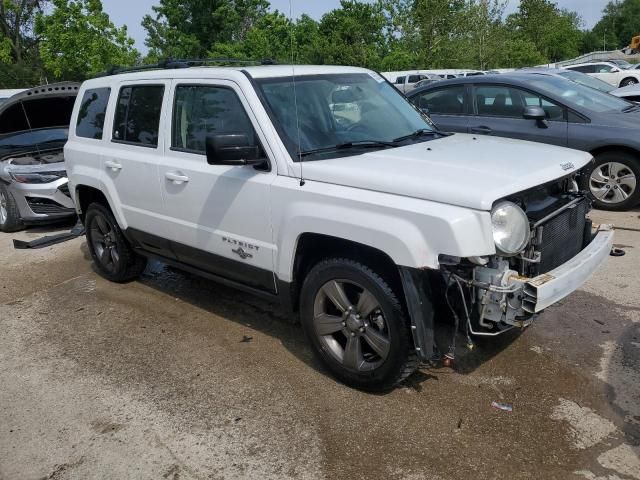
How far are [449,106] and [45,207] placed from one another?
18.6 feet

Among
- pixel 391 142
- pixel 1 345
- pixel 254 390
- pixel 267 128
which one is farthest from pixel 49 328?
pixel 391 142

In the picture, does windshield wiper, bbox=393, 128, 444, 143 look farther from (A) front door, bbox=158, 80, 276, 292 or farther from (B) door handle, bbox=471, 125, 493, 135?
(B) door handle, bbox=471, 125, 493, 135

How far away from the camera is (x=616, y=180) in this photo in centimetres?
715

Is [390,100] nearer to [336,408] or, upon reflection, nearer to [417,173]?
[417,173]

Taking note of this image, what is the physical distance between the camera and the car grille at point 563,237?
11.1 feet

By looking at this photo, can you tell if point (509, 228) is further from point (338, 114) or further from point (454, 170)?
point (338, 114)

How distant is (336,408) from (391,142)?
178 cm

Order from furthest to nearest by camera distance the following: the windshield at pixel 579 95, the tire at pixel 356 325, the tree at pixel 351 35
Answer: the tree at pixel 351 35 < the windshield at pixel 579 95 < the tire at pixel 356 325

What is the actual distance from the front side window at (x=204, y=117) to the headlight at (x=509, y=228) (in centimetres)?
164

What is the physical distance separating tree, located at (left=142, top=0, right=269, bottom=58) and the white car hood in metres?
40.5

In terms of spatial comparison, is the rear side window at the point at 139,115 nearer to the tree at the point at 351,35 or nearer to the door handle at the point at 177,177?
the door handle at the point at 177,177

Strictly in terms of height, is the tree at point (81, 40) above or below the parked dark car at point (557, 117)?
above

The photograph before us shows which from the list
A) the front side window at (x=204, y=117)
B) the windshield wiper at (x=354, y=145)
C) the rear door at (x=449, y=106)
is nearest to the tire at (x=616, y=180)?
the rear door at (x=449, y=106)

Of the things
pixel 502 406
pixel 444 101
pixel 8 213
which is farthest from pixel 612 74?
pixel 502 406
